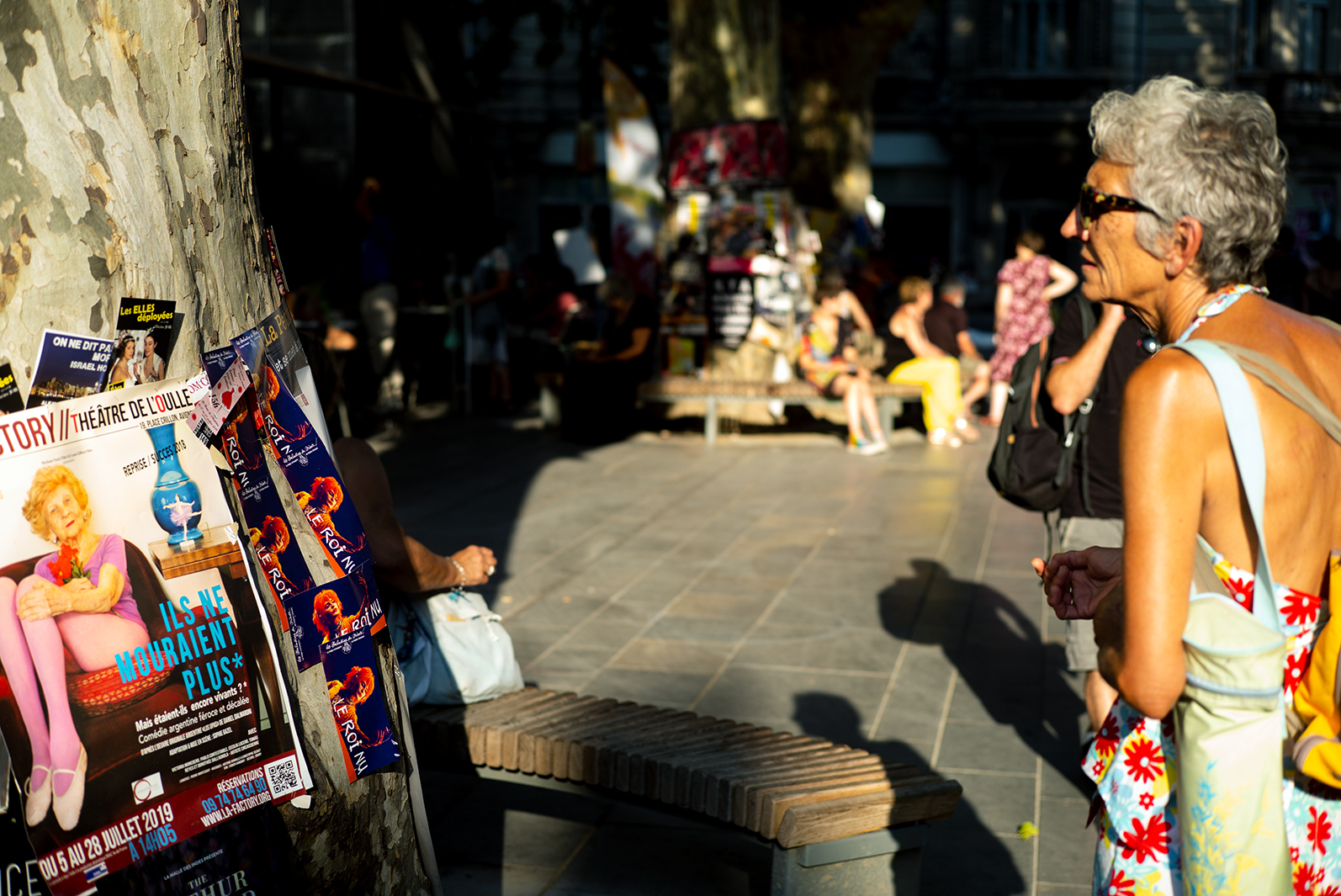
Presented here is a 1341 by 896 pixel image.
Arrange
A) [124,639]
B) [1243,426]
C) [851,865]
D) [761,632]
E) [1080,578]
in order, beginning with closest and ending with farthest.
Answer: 1. [1243,426]
2. [124,639]
3. [1080,578]
4. [851,865]
5. [761,632]

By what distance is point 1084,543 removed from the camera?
4.04m

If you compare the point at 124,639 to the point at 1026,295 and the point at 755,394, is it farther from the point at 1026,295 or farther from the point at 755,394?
the point at 1026,295

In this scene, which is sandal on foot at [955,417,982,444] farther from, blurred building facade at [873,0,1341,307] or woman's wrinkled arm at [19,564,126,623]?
blurred building facade at [873,0,1341,307]

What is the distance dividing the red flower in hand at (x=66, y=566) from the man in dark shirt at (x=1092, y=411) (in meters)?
2.89

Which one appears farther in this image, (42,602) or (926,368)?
(926,368)

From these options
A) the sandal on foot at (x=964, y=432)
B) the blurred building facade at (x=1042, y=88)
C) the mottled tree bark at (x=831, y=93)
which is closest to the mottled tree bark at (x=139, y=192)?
the sandal on foot at (x=964, y=432)

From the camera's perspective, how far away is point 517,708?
3.43 metres

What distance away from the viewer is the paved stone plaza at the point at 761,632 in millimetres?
3660

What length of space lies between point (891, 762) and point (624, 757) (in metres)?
0.64

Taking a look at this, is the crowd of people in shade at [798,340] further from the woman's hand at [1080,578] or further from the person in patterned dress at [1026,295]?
the woman's hand at [1080,578]

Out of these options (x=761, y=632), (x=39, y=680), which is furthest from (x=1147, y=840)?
(x=761, y=632)

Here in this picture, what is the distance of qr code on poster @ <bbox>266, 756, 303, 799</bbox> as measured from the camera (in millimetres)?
2039

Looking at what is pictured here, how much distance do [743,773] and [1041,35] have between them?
33891 millimetres

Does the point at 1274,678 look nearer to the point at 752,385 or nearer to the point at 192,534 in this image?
the point at 192,534
